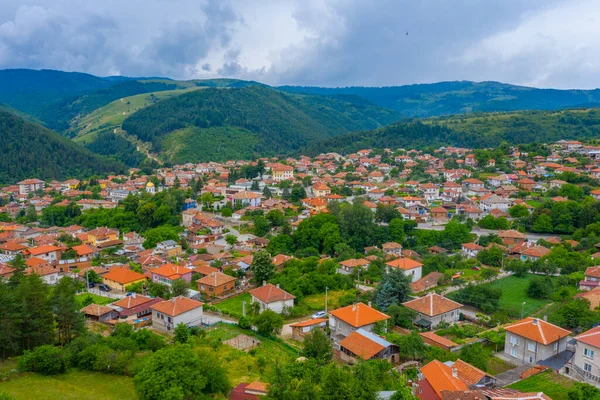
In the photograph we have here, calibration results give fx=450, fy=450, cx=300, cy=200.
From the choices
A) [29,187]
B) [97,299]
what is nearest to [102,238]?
[97,299]

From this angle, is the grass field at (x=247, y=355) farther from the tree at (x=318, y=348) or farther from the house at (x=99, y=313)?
the house at (x=99, y=313)

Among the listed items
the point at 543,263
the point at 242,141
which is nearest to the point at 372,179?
the point at 543,263

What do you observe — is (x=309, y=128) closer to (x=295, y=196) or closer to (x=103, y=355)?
(x=295, y=196)

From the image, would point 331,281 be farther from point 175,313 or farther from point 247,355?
point 247,355

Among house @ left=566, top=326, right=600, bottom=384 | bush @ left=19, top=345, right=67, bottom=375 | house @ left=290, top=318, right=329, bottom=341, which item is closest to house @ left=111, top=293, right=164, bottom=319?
bush @ left=19, top=345, right=67, bottom=375

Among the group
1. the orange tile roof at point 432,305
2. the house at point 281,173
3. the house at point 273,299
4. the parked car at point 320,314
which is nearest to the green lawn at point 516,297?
the orange tile roof at point 432,305
